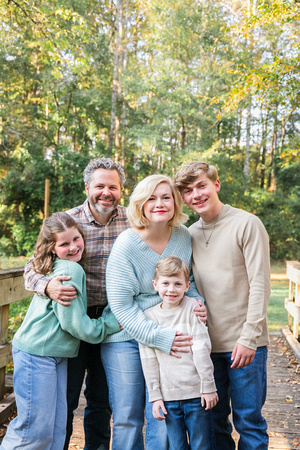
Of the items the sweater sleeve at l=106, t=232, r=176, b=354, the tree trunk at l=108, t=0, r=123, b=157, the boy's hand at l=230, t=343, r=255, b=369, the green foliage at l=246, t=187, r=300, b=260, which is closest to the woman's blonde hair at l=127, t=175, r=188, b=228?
the sweater sleeve at l=106, t=232, r=176, b=354

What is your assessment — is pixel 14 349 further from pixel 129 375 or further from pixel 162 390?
pixel 162 390

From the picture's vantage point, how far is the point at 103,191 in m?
2.84

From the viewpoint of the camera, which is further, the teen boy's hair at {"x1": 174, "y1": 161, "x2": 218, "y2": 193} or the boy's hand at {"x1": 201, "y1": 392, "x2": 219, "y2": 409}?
the teen boy's hair at {"x1": 174, "y1": 161, "x2": 218, "y2": 193}

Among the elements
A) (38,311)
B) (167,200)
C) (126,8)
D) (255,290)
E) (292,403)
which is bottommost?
(292,403)

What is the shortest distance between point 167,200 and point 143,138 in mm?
17209

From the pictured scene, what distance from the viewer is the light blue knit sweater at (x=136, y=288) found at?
231 cm

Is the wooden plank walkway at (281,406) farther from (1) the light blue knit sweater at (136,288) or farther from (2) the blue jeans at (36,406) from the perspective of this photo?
(1) the light blue knit sweater at (136,288)

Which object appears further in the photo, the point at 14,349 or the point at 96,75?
the point at 96,75

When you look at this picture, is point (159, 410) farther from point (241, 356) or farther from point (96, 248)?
point (96, 248)

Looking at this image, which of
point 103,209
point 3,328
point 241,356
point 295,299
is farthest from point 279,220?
point 241,356

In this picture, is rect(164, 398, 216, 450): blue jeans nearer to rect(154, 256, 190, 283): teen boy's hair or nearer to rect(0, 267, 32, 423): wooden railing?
rect(154, 256, 190, 283): teen boy's hair

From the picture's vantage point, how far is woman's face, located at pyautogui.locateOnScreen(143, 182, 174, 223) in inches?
96.0

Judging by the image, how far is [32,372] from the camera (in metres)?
2.30

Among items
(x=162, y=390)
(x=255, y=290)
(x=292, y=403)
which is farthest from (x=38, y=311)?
(x=292, y=403)
